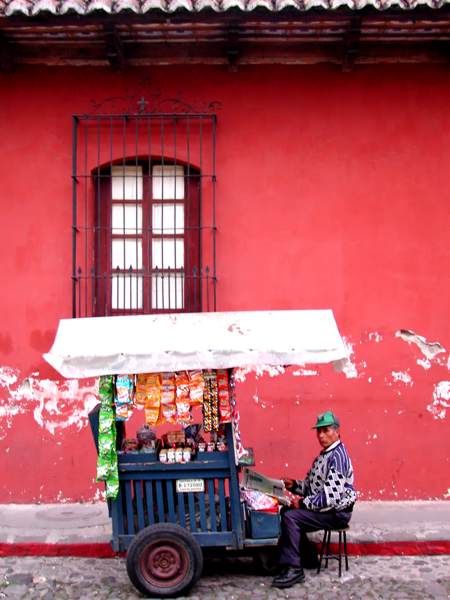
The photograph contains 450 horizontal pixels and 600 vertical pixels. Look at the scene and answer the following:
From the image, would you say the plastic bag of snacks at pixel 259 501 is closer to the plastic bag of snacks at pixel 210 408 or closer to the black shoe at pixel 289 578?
the black shoe at pixel 289 578

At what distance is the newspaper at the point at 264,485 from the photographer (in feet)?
19.5

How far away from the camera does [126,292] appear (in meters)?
7.85

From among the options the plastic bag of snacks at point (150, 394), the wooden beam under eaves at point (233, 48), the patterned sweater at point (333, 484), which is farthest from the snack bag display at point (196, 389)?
the wooden beam under eaves at point (233, 48)

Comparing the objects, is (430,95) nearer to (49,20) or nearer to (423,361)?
(423,361)

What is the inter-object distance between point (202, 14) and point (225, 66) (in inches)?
43.4

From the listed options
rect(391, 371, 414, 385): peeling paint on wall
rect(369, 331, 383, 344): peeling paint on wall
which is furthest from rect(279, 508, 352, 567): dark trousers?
rect(369, 331, 383, 344): peeling paint on wall

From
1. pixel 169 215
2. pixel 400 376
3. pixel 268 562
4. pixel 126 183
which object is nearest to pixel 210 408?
pixel 268 562

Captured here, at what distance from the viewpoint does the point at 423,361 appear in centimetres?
768

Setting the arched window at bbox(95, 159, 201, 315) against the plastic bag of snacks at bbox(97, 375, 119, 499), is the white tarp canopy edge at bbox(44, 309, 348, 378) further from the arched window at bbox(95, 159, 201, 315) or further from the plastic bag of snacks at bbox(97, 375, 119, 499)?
the arched window at bbox(95, 159, 201, 315)

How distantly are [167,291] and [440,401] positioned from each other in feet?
9.86

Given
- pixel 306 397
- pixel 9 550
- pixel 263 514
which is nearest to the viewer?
pixel 263 514

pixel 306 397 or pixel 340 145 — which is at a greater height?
pixel 340 145

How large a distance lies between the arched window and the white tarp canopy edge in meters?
2.16

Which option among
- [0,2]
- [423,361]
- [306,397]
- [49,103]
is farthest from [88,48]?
[423,361]
